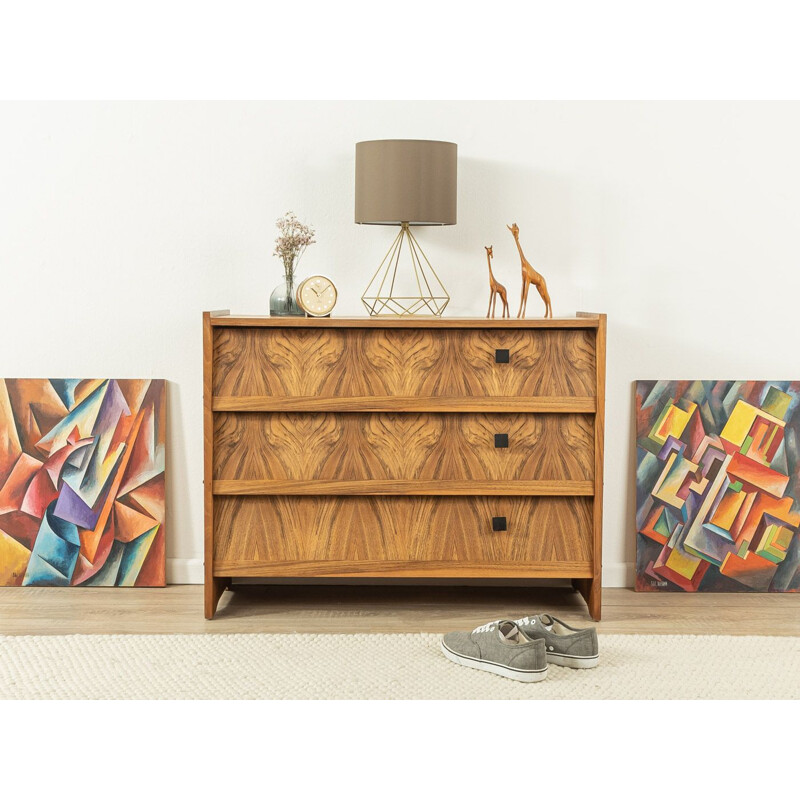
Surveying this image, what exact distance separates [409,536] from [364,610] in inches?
14.1

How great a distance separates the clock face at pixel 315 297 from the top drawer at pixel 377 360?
128 millimetres

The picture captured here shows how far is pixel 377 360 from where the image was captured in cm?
296

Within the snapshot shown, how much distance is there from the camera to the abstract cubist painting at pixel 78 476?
11.2 ft

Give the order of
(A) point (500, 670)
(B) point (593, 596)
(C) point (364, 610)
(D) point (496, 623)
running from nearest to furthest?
(A) point (500, 670)
(D) point (496, 623)
(B) point (593, 596)
(C) point (364, 610)

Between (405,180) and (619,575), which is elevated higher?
(405,180)

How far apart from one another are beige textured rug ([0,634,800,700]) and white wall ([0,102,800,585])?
0.71m

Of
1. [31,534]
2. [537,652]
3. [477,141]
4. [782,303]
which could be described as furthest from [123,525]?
[782,303]

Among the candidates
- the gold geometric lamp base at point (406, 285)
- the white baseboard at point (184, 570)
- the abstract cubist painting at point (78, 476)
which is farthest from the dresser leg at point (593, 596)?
the abstract cubist painting at point (78, 476)

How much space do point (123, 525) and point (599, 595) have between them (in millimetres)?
1788

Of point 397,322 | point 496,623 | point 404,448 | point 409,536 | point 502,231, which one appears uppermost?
point 502,231

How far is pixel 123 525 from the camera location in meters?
3.42

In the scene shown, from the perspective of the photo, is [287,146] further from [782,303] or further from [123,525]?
[782,303]

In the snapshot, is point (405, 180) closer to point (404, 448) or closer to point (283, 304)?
point (283, 304)

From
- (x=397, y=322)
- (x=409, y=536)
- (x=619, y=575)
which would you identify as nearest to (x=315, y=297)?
(x=397, y=322)
